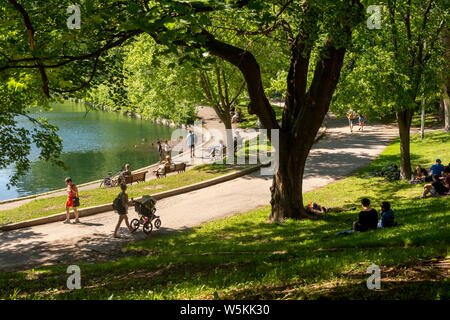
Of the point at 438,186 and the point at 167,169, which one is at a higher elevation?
the point at 438,186

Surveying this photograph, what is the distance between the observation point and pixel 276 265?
7418mm

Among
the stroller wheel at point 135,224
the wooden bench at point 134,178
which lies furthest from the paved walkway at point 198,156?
the stroller wheel at point 135,224

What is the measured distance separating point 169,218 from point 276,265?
8275mm

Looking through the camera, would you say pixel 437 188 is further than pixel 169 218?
No

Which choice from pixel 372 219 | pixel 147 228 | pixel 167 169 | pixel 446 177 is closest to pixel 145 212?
pixel 147 228

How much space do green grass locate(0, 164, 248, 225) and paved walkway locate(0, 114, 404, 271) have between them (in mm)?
1061

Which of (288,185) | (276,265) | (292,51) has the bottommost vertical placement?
(276,265)

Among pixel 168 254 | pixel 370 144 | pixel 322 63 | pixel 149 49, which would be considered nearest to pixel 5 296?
pixel 168 254

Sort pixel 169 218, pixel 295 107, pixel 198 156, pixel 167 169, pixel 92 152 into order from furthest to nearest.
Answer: pixel 92 152 < pixel 198 156 < pixel 167 169 < pixel 169 218 < pixel 295 107

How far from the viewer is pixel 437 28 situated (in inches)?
648

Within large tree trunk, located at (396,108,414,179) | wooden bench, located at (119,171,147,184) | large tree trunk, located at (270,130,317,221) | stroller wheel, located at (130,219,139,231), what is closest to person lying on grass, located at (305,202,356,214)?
large tree trunk, located at (270,130,317,221)

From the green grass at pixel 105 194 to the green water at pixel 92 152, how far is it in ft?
17.4

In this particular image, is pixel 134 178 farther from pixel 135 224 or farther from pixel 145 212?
pixel 145 212

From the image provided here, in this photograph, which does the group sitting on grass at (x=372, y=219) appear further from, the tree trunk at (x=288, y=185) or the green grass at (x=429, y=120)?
the green grass at (x=429, y=120)
